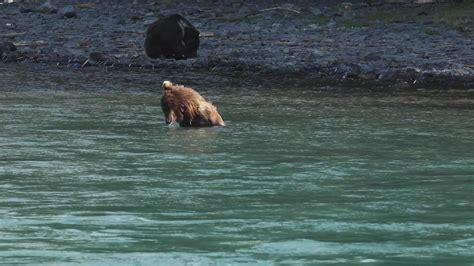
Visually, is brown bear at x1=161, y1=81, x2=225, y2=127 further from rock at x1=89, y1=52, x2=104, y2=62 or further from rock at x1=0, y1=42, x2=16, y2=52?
rock at x1=0, y1=42, x2=16, y2=52

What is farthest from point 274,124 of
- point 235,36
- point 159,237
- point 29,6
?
point 29,6

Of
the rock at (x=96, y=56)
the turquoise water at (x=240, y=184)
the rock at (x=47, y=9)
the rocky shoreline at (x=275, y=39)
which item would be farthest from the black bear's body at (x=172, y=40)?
the rock at (x=47, y=9)

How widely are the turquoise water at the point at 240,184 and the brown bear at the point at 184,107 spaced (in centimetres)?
17

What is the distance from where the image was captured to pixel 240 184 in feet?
34.1

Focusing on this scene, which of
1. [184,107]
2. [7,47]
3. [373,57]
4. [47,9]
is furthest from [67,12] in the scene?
[184,107]

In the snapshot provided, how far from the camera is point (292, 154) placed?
12.3 meters

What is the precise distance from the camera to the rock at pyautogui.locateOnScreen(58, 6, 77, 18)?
33531 millimetres

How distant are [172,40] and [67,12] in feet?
29.5

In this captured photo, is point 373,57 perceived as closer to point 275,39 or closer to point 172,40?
point 275,39

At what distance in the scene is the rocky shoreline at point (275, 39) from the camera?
76.1ft

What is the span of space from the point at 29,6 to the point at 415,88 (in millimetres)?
18645

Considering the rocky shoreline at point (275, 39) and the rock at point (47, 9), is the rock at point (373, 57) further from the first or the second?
the rock at point (47, 9)

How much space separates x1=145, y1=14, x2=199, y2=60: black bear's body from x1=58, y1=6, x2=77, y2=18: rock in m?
8.35

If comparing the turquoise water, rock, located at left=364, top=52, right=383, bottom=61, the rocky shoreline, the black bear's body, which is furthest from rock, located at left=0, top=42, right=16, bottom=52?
the turquoise water
